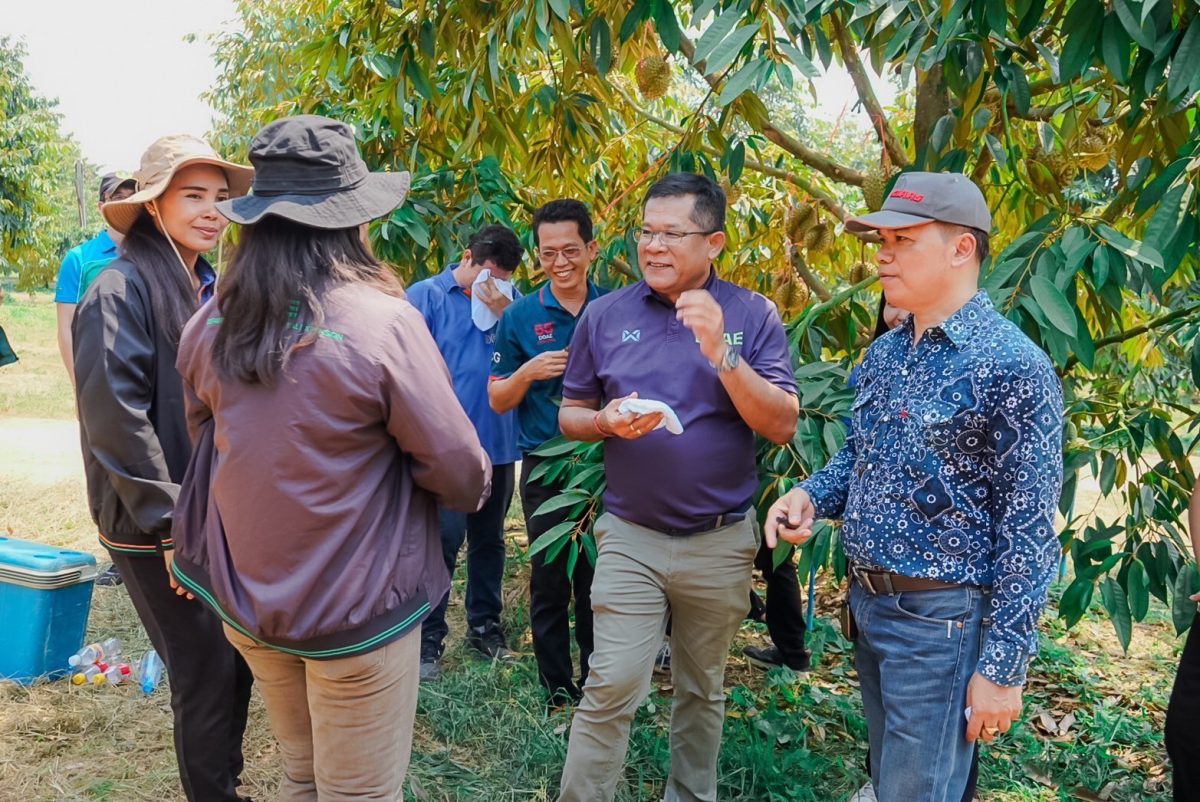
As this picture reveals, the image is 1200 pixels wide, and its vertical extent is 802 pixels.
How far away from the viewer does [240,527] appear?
80.7 inches

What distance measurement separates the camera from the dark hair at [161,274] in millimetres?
2641

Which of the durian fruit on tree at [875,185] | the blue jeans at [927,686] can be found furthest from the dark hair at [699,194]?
the blue jeans at [927,686]

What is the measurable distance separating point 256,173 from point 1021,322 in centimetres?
178

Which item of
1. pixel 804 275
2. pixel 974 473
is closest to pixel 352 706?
pixel 974 473

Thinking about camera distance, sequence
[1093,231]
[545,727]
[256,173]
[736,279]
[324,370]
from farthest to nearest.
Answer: [736,279] → [545,727] → [1093,231] → [256,173] → [324,370]

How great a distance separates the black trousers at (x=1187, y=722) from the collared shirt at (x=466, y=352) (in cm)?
282

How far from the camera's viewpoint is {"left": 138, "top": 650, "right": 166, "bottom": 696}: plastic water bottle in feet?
13.3

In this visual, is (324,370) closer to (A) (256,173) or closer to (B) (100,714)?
(A) (256,173)

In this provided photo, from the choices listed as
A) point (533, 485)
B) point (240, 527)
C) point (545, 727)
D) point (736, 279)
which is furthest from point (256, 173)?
point (736, 279)

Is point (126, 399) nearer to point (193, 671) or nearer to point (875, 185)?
point (193, 671)

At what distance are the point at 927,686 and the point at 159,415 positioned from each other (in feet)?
6.52

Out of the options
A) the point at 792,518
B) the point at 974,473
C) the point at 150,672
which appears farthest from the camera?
the point at 150,672

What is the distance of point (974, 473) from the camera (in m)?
2.11

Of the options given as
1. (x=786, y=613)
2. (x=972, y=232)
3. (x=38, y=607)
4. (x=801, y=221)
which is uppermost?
(x=972, y=232)
